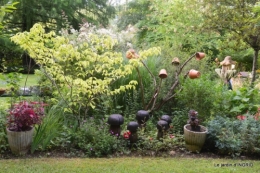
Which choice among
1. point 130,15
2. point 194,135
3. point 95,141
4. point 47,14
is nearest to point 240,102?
point 194,135

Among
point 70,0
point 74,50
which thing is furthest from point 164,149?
point 70,0

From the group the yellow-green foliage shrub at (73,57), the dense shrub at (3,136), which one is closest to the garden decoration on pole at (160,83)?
the yellow-green foliage shrub at (73,57)

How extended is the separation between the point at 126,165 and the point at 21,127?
154cm

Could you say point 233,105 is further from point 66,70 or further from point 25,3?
point 25,3

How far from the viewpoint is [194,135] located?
3.92 m

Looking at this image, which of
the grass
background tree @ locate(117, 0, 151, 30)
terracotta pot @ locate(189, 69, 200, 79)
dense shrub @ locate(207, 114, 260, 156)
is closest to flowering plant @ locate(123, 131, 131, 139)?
the grass

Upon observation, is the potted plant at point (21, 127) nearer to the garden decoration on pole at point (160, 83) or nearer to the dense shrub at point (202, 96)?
the garden decoration on pole at point (160, 83)

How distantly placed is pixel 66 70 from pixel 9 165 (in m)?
1.93

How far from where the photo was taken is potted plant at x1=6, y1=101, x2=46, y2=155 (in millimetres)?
3693

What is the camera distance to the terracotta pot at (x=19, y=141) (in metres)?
3.69

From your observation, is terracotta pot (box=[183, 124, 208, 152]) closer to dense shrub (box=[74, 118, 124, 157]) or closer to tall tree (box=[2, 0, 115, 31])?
dense shrub (box=[74, 118, 124, 157])

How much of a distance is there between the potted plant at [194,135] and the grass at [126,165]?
28 cm

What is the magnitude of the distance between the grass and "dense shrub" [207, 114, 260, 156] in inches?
8.9

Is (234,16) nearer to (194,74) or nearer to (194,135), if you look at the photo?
(194,74)
